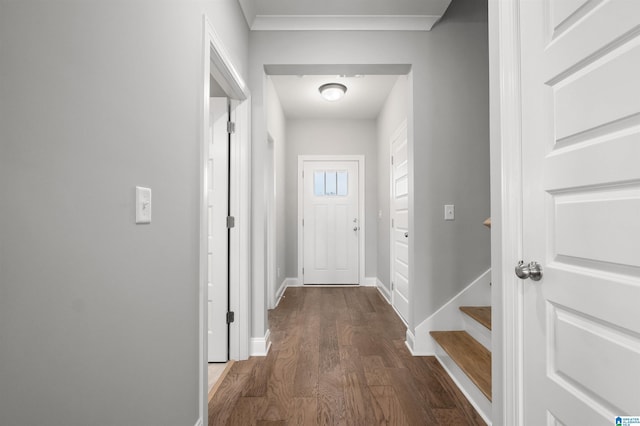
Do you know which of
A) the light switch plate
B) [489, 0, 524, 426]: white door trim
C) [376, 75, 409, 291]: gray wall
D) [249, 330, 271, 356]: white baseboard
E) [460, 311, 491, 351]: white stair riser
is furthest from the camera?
[376, 75, 409, 291]: gray wall

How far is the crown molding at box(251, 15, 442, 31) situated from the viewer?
247cm

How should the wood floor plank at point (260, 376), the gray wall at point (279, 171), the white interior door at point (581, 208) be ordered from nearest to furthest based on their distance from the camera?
1. the white interior door at point (581, 208)
2. the wood floor plank at point (260, 376)
3. the gray wall at point (279, 171)

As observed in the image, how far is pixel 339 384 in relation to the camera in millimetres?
2031

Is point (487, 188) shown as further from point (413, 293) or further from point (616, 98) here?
point (616, 98)

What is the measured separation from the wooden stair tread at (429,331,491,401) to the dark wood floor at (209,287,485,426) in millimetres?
174


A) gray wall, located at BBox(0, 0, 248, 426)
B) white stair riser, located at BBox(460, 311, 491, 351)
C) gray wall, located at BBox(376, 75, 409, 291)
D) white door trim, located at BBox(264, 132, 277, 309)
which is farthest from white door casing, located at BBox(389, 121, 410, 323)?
gray wall, located at BBox(0, 0, 248, 426)

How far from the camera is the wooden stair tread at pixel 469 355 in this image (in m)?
1.73

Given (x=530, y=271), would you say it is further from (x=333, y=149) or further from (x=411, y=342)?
(x=333, y=149)

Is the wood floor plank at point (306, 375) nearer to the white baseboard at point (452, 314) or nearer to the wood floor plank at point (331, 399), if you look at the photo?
the wood floor plank at point (331, 399)

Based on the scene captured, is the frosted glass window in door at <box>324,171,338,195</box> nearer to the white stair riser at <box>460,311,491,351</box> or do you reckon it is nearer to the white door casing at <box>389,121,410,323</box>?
the white door casing at <box>389,121,410,323</box>

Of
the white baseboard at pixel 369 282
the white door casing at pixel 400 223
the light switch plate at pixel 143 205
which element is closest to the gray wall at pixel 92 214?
the light switch plate at pixel 143 205

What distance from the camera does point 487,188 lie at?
8.23ft

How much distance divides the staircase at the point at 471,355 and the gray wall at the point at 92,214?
146 cm

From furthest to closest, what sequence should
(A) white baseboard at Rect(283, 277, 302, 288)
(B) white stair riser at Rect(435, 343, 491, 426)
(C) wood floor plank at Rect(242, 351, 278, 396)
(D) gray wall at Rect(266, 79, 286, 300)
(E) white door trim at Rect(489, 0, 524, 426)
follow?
1. (A) white baseboard at Rect(283, 277, 302, 288)
2. (D) gray wall at Rect(266, 79, 286, 300)
3. (C) wood floor plank at Rect(242, 351, 278, 396)
4. (B) white stair riser at Rect(435, 343, 491, 426)
5. (E) white door trim at Rect(489, 0, 524, 426)
